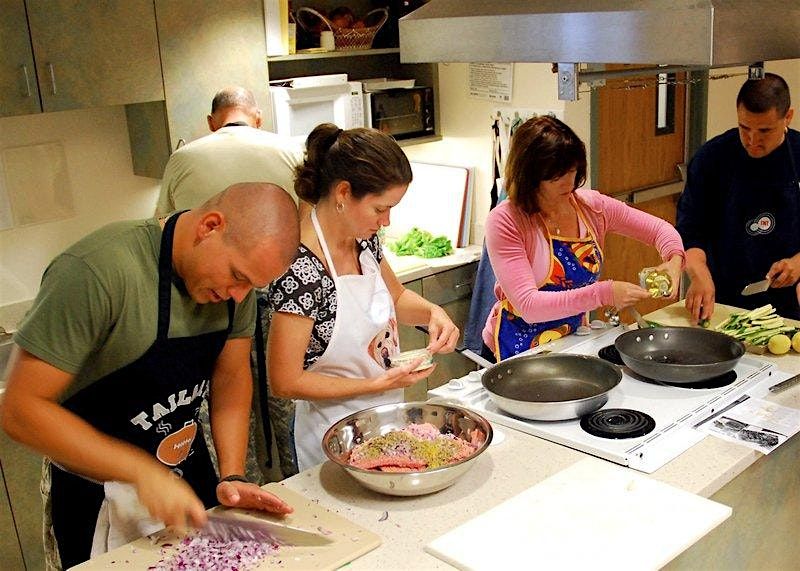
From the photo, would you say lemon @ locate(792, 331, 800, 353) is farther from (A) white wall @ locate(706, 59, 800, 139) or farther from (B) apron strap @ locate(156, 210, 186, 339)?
(A) white wall @ locate(706, 59, 800, 139)

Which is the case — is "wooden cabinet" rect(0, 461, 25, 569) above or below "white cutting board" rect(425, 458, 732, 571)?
below

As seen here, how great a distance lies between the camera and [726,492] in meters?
1.82

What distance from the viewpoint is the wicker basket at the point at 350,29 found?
371 centimetres

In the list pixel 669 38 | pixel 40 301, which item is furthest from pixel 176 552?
pixel 669 38

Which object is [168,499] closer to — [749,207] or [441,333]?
[441,333]

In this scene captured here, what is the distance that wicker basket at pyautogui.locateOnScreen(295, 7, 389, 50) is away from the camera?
3712mm

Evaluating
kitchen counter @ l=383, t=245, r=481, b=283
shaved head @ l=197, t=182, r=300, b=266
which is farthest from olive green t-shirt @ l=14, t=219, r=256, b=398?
kitchen counter @ l=383, t=245, r=481, b=283

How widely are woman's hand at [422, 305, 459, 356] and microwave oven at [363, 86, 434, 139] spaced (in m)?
1.82

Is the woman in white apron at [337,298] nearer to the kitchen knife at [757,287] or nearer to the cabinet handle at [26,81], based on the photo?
the kitchen knife at [757,287]

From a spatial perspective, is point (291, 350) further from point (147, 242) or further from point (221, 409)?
point (147, 242)

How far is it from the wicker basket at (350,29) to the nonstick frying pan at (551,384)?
2119mm

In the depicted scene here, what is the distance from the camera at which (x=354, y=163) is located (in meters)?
1.92

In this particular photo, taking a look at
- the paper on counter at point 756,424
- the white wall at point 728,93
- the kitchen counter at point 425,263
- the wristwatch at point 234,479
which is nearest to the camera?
the wristwatch at point 234,479

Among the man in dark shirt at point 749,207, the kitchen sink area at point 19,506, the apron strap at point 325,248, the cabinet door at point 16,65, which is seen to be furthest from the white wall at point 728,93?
the kitchen sink area at point 19,506
